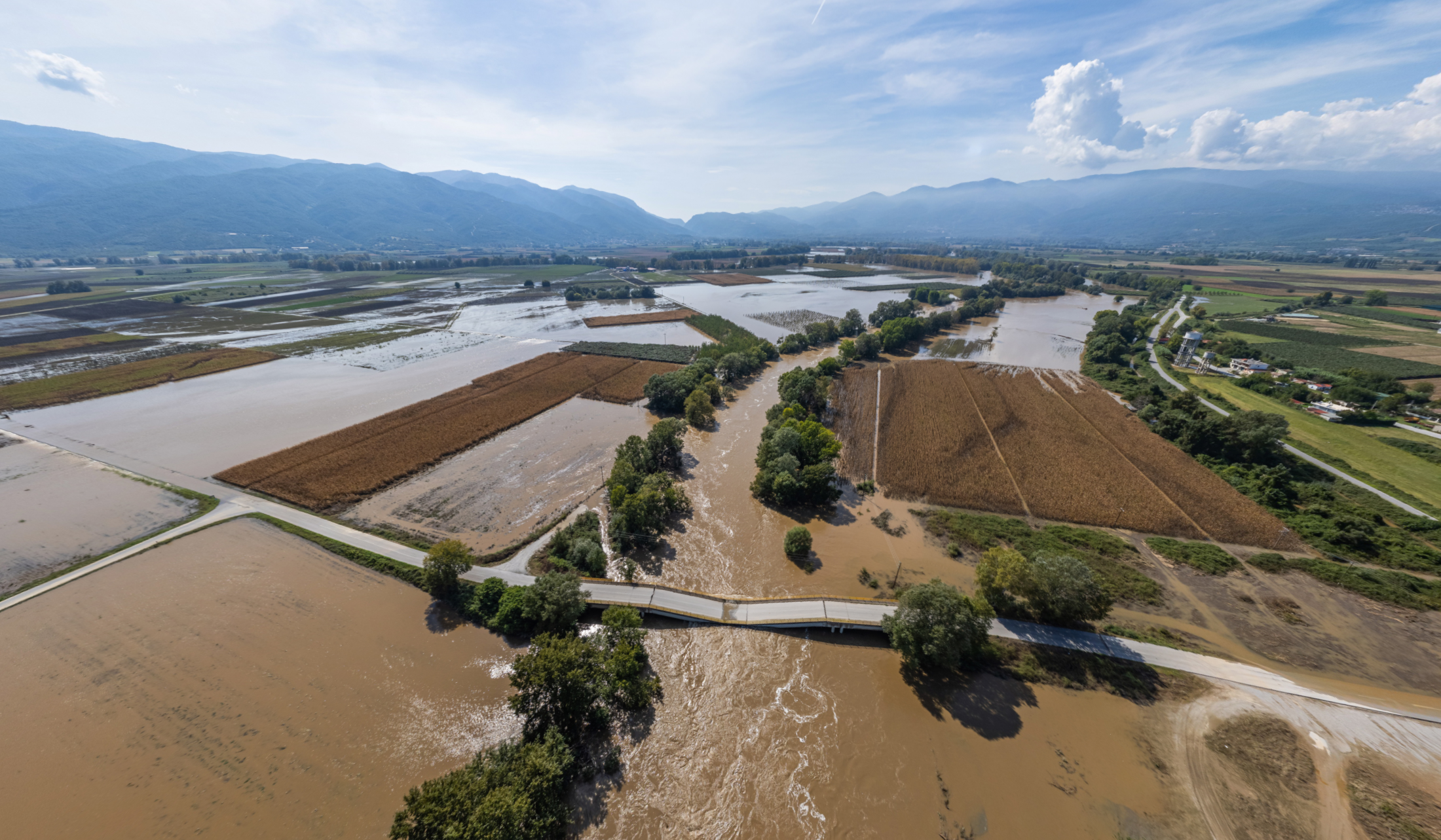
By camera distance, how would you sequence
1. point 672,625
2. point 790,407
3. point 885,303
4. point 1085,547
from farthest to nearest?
1. point 885,303
2. point 790,407
3. point 1085,547
4. point 672,625

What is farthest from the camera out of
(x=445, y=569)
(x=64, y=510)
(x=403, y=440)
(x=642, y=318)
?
(x=642, y=318)

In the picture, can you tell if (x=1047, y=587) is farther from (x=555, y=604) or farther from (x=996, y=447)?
(x=555, y=604)

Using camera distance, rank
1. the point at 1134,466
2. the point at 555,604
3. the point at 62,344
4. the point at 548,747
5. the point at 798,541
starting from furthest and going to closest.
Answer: the point at 62,344, the point at 1134,466, the point at 798,541, the point at 555,604, the point at 548,747

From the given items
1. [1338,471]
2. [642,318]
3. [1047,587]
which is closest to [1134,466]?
[1338,471]

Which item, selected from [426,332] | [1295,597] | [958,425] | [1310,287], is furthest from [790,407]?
[1310,287]

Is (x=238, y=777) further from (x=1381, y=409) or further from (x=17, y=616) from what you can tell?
(x=1381, y=409)

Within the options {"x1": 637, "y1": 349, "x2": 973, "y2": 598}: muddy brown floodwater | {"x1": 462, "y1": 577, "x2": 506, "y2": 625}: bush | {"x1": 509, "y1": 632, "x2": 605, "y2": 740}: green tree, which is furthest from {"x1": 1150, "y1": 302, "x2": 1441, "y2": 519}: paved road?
{"x1": 462, "y1": 577, "x2": 506, "y2": 625}: bush
